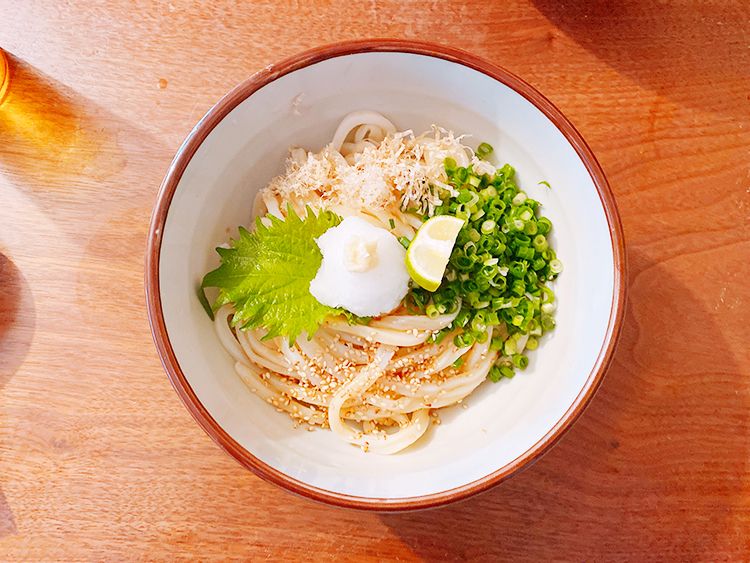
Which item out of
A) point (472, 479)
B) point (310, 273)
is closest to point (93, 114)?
point (310, 273)

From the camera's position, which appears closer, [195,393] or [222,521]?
[195,393]

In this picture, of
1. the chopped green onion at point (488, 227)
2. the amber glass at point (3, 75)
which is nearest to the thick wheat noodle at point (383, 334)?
the chopped green onion at point (488, 227)

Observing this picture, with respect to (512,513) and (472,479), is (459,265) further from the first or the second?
(512,513)

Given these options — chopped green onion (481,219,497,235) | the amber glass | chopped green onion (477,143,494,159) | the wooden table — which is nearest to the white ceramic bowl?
chopped green onion (477,143,494,159)

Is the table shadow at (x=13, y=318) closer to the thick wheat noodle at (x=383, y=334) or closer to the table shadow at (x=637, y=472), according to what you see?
the thick wheat noodle at (x=383, y=334)

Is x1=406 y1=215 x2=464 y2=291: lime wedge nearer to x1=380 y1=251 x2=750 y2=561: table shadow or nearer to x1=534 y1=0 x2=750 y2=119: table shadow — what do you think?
x1=380 y1=251 x2=750 y2=561: table shadow
